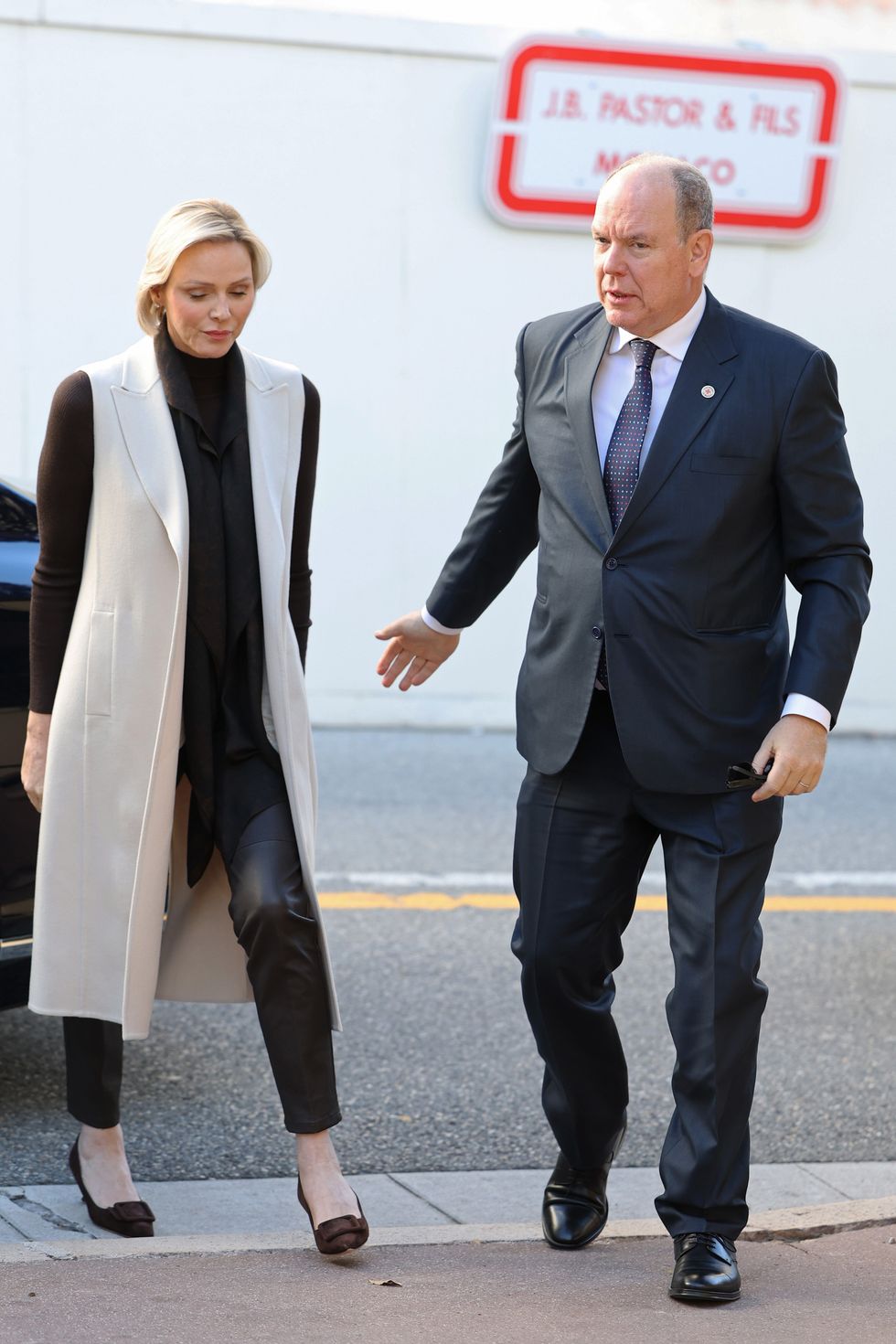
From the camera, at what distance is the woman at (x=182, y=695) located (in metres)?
3.39

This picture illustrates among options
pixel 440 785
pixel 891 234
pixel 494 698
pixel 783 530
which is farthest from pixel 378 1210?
pixel 891 234

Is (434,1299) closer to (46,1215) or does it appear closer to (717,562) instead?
(46,1215)

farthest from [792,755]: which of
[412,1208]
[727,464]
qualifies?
[412,1208]

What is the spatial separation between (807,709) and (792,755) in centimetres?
9

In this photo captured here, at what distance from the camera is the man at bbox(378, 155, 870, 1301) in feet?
10.8

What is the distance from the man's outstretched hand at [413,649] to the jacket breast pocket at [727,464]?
0.72 m

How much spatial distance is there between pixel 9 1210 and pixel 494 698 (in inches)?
316

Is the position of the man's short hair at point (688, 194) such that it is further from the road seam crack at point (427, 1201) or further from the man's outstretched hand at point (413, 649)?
the road seam crack at point (427, 1201)

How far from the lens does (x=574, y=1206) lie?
3.52 metres

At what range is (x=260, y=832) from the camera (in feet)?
11.3

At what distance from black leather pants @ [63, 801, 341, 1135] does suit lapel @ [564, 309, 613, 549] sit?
2.72ft

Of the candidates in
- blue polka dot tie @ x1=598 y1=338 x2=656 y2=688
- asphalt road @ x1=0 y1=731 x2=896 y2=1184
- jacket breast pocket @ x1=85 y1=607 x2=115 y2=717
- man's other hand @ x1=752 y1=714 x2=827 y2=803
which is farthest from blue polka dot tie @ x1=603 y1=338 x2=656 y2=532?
asphalt road @ x1=0 y1=731 x2=896 y2=1184

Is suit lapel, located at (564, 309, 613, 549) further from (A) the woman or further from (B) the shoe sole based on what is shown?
(B) the shoe sole

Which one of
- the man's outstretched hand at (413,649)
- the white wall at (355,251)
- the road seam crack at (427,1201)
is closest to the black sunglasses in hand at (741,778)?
the man's outstretched hand at (413,649)
